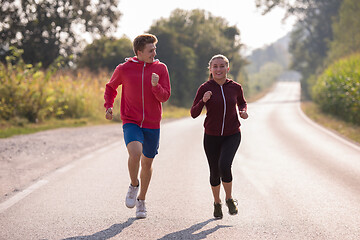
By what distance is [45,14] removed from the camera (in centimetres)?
4031

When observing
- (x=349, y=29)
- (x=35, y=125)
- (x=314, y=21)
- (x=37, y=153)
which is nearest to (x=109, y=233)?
(x=37, y=153)

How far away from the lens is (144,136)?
5023 mm

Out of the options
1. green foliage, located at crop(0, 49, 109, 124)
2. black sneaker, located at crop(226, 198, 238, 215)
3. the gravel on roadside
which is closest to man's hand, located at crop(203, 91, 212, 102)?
black sneaker, located at crop(226, 198, 238, 215)

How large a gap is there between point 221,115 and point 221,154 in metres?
0.41

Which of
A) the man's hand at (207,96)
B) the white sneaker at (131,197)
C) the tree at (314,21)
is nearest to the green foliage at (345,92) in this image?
the man's hand at (207,96)

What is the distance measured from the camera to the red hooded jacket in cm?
486

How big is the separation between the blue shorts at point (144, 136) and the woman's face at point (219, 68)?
0.88 m

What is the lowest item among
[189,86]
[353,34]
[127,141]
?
[189,86]

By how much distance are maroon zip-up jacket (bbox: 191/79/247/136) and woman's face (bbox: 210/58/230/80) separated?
0.34 feet

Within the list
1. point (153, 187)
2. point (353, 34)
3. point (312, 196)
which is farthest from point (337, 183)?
point (353, 34)

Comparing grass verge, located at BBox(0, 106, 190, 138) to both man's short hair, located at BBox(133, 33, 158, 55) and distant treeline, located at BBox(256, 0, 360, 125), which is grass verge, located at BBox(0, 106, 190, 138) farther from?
distant treeline, located at BBox(256, 0, 360, 125)

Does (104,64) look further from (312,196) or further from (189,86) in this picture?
(312,196)

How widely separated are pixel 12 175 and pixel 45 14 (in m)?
35.4

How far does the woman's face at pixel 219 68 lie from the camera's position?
15.7 ft
